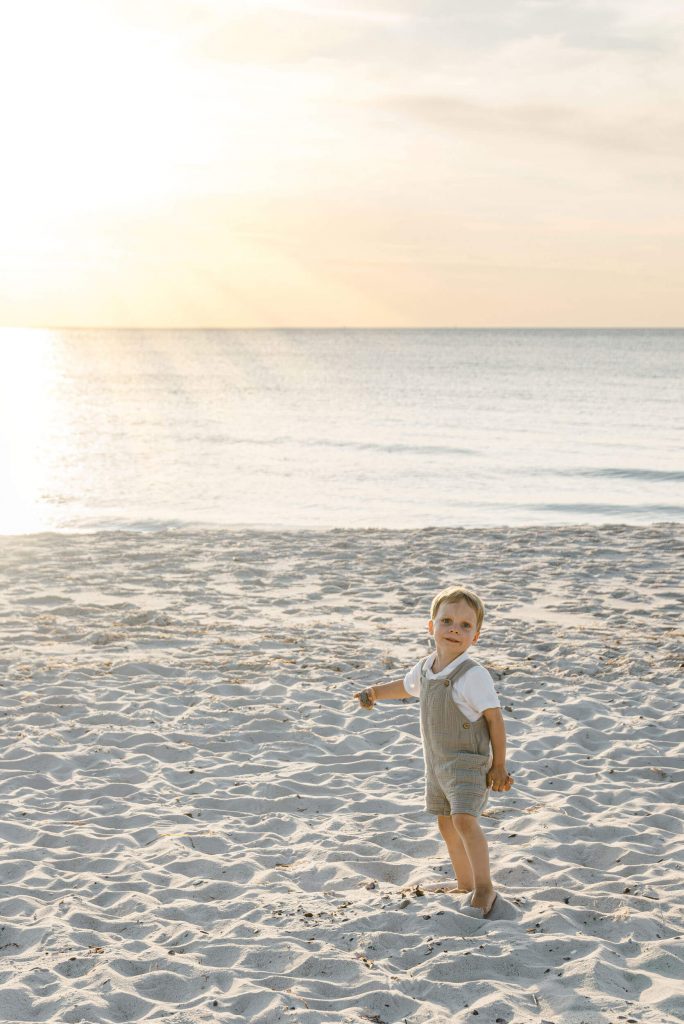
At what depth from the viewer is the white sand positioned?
3926mm

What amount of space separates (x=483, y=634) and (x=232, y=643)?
7.28ft

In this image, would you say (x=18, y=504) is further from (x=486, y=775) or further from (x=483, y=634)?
(x=486, y=775)

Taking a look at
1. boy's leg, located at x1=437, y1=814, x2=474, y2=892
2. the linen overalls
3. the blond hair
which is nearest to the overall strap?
the linen overalls

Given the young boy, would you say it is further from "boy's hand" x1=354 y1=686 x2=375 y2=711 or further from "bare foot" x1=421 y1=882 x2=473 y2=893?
"bare foot" x1=421 y1=882 x2=473 y2=893

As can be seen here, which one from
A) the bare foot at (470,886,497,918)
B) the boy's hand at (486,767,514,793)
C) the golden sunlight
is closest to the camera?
the boy's hand at (486,767,514,793)

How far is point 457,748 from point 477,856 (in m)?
0.48

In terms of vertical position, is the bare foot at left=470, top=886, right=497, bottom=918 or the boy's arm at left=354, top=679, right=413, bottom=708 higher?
the boy's arm at left=354, top=679, right=413, bottom=708

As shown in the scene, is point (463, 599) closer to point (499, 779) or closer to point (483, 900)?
point (499, 779)

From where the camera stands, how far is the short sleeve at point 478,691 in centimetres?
427

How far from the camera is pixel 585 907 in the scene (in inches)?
179

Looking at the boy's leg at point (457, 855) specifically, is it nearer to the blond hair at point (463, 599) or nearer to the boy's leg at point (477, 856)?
the boy's leg at point (477, 856)

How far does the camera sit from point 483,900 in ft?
14.5

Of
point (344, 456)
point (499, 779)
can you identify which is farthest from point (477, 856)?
point (344, 456)

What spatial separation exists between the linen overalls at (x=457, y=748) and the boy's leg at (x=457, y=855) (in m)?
0.24
